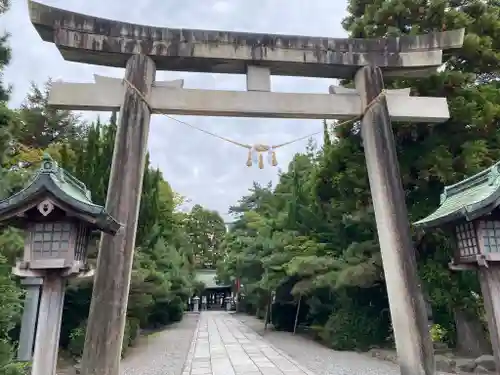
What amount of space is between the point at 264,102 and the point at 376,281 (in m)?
7.01

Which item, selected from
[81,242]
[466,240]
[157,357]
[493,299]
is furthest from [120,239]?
[157,357]

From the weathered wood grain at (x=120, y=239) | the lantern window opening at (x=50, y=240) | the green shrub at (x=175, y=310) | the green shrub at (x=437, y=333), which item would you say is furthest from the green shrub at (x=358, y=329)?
the green shrub at (x=175, y=310)

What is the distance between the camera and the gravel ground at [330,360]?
8.84 m

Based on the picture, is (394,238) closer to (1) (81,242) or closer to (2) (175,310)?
(1) (81,242)

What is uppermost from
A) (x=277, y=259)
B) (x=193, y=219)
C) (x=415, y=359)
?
(x=193, y=219)

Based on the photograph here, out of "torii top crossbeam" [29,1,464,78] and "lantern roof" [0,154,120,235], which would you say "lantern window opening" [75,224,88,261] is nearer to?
"lantern roof" [0,154,120,235]

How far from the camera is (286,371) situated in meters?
8.72

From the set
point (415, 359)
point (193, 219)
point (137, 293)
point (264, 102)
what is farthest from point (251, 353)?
point (193, 219)

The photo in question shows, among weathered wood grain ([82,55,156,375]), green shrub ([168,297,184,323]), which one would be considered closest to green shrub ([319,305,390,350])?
weathered wood grain ([82,55,156,375])

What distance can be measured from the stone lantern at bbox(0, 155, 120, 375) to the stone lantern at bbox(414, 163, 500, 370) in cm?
415

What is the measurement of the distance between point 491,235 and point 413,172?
548 cm

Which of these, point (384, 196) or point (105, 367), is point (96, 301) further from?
point (384, 196)

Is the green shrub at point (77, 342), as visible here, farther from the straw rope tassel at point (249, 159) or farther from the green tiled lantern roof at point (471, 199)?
the green tiled lantern roof at point (471, 199)

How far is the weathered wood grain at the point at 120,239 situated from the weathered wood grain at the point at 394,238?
12.0 ft
